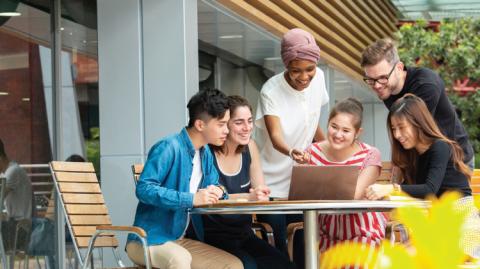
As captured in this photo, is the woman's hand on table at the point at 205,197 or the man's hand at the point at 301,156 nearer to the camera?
the woman's hand on table at the point at 205,197

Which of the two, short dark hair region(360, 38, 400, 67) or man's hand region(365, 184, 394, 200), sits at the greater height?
short dark hair region(360, 38, 400, 67)

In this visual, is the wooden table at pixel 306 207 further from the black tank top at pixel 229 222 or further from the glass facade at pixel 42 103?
the glass facade at pixel 42 103

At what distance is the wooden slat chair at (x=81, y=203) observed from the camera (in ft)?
15.0

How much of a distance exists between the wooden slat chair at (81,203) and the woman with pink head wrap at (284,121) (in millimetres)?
1135

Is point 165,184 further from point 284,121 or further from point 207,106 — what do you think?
point 284,121

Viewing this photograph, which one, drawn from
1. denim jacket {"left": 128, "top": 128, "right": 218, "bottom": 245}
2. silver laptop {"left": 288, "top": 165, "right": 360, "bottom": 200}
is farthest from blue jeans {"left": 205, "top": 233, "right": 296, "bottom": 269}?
silver laptop {"left": 288, "top": 165, "right": 360, "bottom": 200}

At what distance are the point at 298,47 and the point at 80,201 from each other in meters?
1.55

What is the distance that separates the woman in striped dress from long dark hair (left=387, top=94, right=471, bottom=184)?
31 cm

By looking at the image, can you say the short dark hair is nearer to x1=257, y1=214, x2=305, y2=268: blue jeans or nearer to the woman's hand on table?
the woman's hand on table

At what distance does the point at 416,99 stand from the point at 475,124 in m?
21.7

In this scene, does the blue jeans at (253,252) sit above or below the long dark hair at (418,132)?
below

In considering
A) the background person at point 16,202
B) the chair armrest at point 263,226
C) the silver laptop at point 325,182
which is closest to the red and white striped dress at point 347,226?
the chair armrest at point 263,226

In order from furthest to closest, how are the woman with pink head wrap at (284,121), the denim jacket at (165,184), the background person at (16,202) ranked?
the background person at (16,202) < the woman with pink head wrap at (284,121) < the denim jacket at (165,184)

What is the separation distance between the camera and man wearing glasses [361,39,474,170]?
4.40 metres
